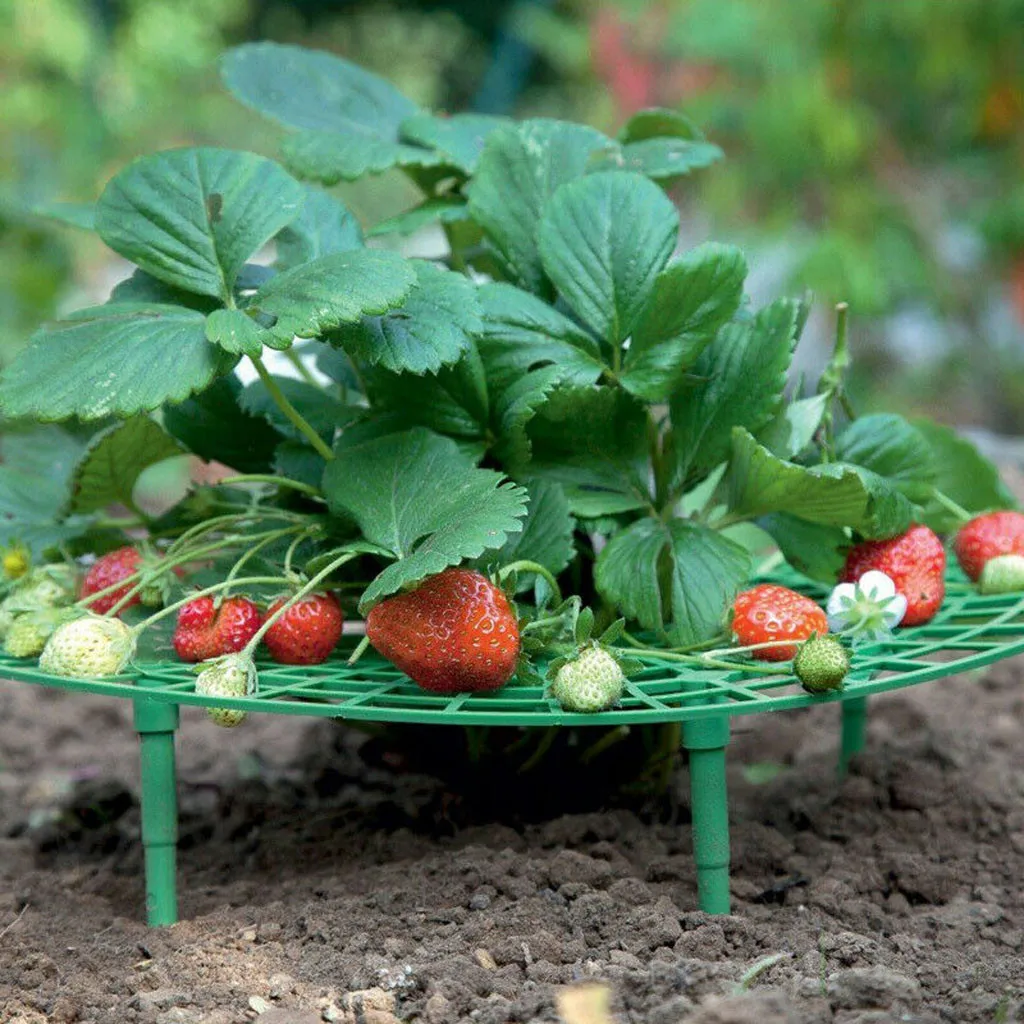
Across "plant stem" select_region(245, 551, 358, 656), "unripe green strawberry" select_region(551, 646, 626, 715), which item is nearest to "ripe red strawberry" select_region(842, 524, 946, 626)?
"unripe green strawberry" select_region(551, 646, 626, 715)

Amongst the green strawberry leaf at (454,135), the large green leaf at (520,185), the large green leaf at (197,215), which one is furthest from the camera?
the green strawberry leaf at (454,135)

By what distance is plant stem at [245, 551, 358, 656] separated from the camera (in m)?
1.20

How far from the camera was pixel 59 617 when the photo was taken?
4.29 feet

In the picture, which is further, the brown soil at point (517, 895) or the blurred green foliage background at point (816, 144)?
the blurred green foliage background at point (816, 144)

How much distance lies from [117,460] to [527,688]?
1.65 ft

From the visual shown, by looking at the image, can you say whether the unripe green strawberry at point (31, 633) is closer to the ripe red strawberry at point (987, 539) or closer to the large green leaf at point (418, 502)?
the large green leaf at point (418, 502)

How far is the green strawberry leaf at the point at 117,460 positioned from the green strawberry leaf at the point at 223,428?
21mm

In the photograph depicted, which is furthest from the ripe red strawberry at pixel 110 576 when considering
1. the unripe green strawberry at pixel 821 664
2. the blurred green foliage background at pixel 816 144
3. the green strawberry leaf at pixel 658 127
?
the blurred green foliage background at pixel 816 144

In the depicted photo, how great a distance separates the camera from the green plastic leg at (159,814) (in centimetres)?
125

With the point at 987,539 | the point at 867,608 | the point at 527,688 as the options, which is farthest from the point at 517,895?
the point at 987,539

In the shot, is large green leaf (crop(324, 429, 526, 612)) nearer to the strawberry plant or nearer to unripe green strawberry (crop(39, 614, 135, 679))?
the strawberry plant

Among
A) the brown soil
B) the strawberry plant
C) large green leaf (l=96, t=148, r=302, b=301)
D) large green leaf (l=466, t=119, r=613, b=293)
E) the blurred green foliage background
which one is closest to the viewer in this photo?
the brown soil

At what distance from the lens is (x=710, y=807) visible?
121 cm

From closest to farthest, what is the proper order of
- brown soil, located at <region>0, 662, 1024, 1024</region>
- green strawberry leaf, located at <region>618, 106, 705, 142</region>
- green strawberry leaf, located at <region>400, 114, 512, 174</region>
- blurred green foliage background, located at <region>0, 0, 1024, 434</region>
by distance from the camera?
brown soil, located at <region>0, 662, 1024, 1024</region>
green strawberry leaf, located at <region>400, 114, 512, 174</region>
green strawberry leaf, located at <region>618, 106, 705, 142</region>
blurred green foliage background, located at <region>0, 0, 1024, 434</region>
